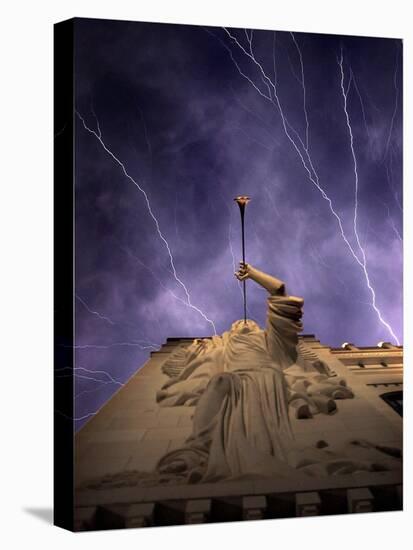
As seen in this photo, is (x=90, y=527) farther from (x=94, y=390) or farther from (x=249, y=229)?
(x=249, y=229)

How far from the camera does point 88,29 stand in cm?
485

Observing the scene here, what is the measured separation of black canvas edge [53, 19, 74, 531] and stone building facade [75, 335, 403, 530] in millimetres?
96

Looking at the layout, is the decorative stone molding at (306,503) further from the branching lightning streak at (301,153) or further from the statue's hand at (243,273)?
the statue's hand at (243,273)

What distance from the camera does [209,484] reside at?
16.3 ft

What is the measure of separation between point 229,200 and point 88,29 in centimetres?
133

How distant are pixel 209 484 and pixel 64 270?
5.12ft

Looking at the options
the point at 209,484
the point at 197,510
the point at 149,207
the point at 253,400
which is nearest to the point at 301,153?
the point at 149,207

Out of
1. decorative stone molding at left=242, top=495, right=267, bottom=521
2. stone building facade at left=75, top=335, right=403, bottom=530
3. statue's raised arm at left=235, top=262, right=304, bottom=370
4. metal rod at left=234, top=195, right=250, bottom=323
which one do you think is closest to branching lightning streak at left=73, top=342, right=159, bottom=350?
stone building facade at left=75, top=335, right=403, bottom=530

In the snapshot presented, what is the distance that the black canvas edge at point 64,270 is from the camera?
487 cm

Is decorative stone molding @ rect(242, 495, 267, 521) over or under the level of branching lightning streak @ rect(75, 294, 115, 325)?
under

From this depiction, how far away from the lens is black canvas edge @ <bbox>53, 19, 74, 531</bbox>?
192 inches

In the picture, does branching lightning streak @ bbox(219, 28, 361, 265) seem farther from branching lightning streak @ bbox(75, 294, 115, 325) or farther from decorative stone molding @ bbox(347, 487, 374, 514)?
branching lightning streak @ bbox(75, 294, 115, 325)

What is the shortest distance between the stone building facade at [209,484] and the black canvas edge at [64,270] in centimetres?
10

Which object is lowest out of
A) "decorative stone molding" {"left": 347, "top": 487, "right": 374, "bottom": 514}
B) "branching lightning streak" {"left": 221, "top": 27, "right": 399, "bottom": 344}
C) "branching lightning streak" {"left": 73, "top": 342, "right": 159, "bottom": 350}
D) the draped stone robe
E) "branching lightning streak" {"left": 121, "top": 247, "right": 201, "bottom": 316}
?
"decorative stone molding" {"left": 347, "top": 487, "right": 374, "bottom": 514}
